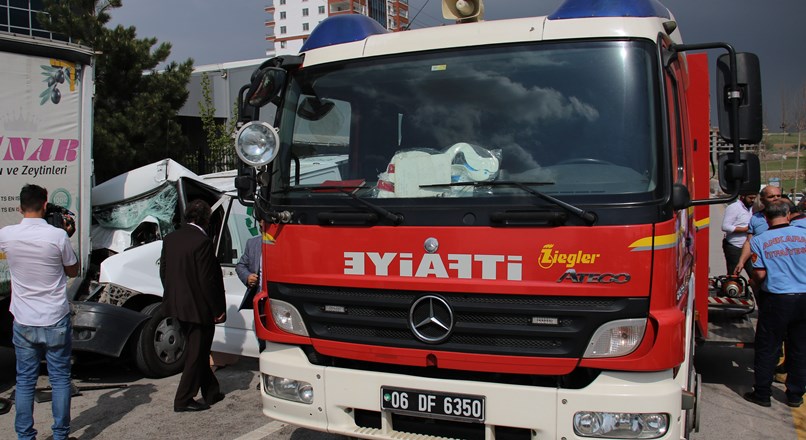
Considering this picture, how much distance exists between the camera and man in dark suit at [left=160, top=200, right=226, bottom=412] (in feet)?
18.0

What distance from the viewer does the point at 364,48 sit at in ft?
13.4

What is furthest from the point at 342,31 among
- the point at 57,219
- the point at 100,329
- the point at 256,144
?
the point at 100,329

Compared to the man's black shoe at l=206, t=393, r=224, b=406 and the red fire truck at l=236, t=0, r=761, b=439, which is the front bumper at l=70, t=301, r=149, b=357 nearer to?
the man's black shoe at l=206, t=393, r=224, b=406

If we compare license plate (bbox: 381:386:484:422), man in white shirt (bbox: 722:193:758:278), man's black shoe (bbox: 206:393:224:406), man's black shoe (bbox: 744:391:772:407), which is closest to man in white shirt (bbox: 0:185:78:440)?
man's black shoe (bbox: 206:393:224:406)

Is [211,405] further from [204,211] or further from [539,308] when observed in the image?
[539,308]

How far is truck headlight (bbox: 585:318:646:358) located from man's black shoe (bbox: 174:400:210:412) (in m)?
3.75

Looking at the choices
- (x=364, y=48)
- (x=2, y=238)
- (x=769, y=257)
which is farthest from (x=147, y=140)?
(x=769, y=257)

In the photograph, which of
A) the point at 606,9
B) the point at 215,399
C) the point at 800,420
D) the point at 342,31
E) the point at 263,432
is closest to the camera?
the point at 606,9

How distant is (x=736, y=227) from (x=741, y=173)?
5.72 m

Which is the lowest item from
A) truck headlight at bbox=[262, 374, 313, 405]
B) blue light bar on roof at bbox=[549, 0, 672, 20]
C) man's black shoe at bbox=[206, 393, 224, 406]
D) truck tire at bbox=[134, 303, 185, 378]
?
man's black shoe at bbox=[206, 393, 224, 406]

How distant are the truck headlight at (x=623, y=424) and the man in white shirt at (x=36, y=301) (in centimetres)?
351

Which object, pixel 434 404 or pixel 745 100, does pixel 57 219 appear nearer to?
pixel 434 404

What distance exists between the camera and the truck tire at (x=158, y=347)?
6555 mm

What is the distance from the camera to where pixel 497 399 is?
329cm
